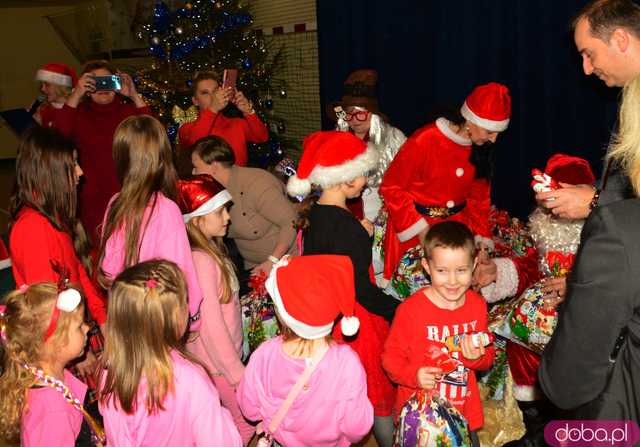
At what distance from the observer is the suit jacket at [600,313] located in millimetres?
1470

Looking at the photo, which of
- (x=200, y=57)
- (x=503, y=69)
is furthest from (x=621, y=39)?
(x=200, y=57)

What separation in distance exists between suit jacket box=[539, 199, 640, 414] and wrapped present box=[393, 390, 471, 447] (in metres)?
0.79

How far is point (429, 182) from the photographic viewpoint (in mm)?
3684

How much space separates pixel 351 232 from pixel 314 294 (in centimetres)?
65

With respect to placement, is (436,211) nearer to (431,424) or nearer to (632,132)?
(431,424)

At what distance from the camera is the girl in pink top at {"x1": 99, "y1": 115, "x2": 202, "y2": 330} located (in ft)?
8.43

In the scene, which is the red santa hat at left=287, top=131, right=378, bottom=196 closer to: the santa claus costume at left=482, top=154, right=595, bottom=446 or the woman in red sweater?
the santa claus costume at left=482, top=154, right=595, bottom=446

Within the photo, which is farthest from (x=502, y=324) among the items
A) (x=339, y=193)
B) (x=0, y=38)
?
(x=0, y=38)

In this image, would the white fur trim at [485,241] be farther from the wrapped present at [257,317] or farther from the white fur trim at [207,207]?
the white fur trim at [207,207]

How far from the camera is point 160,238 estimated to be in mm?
2564

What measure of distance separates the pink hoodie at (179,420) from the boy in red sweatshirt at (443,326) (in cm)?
87

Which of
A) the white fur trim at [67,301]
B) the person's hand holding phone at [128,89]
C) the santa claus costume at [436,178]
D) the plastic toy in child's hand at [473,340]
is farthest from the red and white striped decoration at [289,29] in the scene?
the white fur trim at [67,301]

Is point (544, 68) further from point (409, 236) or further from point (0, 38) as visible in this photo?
point (0, 38)

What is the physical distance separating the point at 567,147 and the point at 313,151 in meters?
2.19
